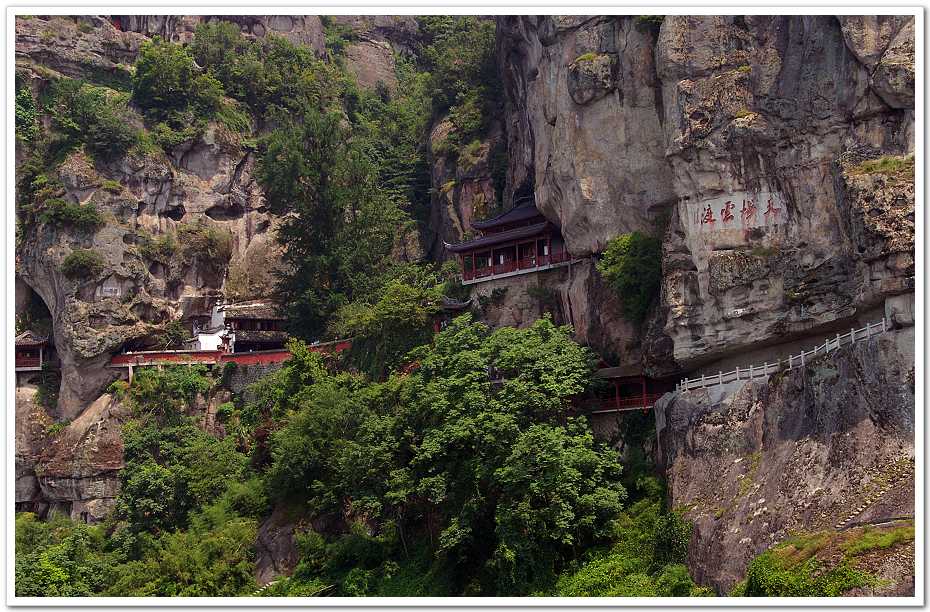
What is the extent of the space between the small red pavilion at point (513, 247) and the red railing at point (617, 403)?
21.2 ft

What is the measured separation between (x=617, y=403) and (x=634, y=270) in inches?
150

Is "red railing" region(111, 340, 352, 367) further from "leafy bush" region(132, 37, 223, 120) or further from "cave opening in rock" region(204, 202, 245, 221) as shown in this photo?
"leafy bush" region(132, 37, 223, 120)

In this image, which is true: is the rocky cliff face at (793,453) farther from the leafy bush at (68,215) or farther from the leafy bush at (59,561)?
the leafy bush at (68,215)

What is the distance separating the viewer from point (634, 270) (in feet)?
111

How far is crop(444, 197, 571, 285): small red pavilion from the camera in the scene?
3947cm

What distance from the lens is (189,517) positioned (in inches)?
1442

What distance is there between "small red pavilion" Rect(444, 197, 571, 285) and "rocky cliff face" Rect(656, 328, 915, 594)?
34.2 ft

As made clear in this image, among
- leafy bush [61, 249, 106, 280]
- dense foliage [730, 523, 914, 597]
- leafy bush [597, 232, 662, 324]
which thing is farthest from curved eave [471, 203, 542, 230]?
dense foliage [730, 523, 914, 597]

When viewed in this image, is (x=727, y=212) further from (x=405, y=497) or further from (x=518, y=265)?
(x=405, y=497)

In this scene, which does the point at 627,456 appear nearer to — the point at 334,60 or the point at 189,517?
the point at 189,517

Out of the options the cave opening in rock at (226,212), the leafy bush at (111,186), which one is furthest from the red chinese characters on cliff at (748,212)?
the cave opening in rock at (226,212)

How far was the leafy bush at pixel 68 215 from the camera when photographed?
4503 centimetres

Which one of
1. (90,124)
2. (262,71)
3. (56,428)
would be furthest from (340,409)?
(262,71)

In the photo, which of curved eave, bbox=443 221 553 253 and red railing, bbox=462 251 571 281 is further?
curved eave, bbox=443 221 553 253
